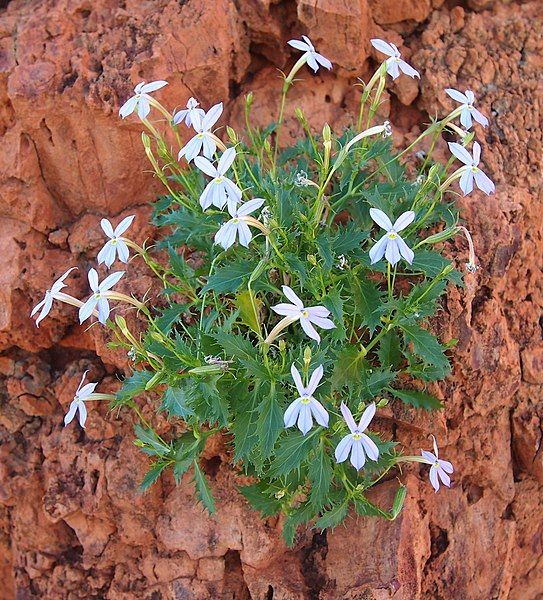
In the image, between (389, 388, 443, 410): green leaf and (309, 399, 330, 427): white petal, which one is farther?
(389, 388, 443, 410): green leaf

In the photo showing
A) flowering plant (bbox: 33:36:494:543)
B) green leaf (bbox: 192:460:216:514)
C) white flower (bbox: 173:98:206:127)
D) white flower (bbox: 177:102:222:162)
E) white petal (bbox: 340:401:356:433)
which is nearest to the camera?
white petal (bbox: 340:401:356:433)

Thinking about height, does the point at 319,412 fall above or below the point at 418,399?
above

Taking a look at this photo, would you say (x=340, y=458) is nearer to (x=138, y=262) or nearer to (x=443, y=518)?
(x=443, y=518)

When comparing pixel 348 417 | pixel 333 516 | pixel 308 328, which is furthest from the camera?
pixel 333 516

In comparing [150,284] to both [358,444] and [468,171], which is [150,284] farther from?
[468,171]

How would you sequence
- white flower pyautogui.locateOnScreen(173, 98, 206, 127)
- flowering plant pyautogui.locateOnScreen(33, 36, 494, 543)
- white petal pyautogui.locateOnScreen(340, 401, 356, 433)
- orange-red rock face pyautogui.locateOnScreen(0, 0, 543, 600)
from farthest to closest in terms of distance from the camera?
orange-red rock face pyautogui.locateOnScreen(0, 0, 543, 600) → white flower pyautogui.locateOnScreen(173, 98, 206, 127) → flowering plant pyautogui.locateOnScreen(33, 36, 494, 543) → white petal pyautogui.locateOnScreen(340, 401, 356, 433)

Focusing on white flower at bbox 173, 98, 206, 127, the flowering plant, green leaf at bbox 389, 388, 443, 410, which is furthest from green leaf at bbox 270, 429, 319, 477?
white flower at bbox 173, 98, 206, 127

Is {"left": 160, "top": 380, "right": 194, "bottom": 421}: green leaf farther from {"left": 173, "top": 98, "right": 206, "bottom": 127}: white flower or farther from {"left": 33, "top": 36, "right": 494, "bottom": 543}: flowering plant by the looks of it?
{"left": 173, "top": 98, "right": 206, "bottom": 127}: white flower

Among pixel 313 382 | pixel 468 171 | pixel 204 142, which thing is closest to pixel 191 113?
pixel 204 142
